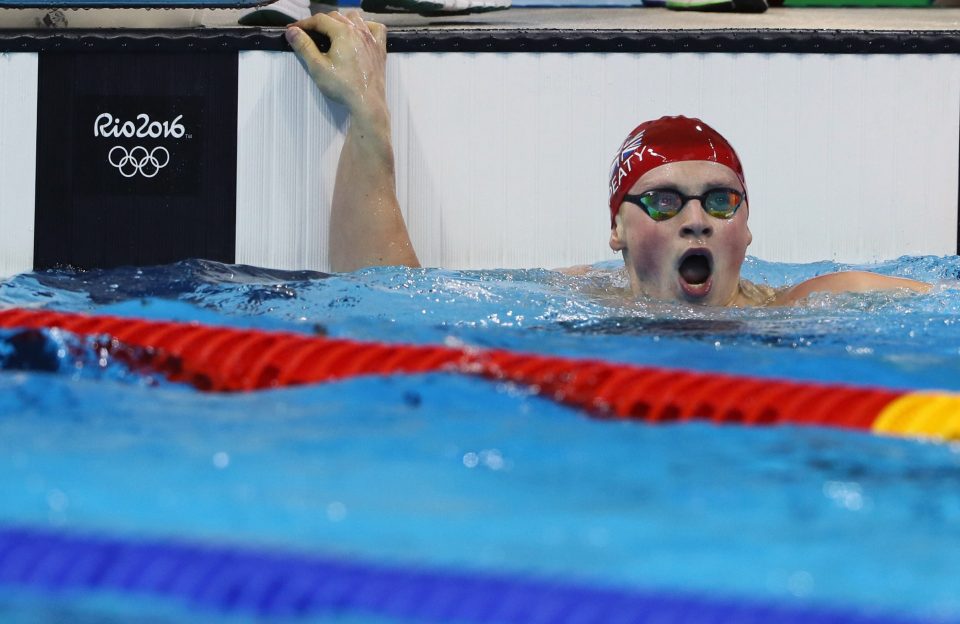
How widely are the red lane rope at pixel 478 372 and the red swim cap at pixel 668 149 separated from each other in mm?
1294

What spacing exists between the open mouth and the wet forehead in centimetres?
19

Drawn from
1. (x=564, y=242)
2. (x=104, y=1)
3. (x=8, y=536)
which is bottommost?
(x=8, y=536)

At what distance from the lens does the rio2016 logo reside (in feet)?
14.3

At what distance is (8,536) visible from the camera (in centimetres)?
141

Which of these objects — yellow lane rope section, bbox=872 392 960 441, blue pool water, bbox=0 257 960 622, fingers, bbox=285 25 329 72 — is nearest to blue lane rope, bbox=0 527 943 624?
blue pool water, bbox=0 257 960 622

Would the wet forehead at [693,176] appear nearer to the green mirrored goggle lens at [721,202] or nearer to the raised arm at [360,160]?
the green mirrored goggle lens at [721,202]

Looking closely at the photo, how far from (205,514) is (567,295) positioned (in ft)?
7.25

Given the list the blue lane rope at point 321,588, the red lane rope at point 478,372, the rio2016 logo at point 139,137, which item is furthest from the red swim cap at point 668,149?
the blue lane rope at point 321,588

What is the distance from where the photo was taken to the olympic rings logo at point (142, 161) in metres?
4.37

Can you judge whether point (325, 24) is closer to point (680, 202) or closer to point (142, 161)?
point (142, 161)

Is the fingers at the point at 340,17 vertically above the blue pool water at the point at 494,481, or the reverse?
the fingers at the point at 340,17

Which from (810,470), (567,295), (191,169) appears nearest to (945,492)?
(810,470)

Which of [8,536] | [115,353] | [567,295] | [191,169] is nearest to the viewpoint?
[8,536]

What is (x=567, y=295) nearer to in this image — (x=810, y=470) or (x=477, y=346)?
(x=477, y=346)
